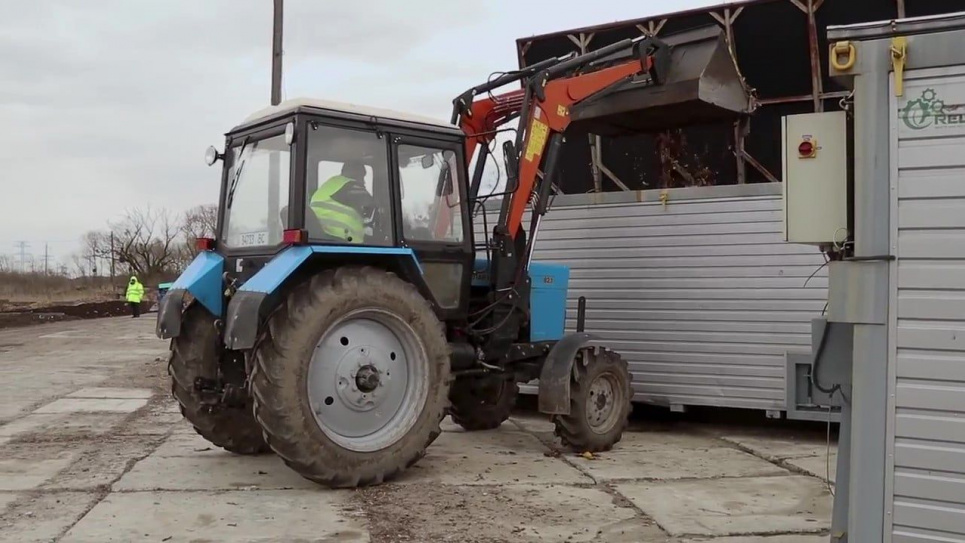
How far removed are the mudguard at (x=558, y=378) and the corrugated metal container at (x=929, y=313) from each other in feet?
12.4

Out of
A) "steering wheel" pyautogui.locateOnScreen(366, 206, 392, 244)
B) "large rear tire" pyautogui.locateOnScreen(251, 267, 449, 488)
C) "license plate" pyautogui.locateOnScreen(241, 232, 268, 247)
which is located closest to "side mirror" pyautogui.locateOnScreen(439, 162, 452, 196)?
"steering wheel" pyautogui.locateOnScreen(366, 206, 392, 244)

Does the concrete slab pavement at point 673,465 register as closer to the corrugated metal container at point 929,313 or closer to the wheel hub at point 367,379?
the wheel hub at point 367,379

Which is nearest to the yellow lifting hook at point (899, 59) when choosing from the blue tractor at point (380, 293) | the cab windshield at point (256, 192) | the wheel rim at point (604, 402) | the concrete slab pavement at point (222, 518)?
the concrete slab pavement at point (222, 518)

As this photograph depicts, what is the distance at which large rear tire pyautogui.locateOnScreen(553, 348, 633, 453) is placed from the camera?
7207 millimetres

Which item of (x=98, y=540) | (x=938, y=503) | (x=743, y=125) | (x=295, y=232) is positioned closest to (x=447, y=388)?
(x=295, y=232)

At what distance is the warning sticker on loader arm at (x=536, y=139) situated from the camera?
747 cm

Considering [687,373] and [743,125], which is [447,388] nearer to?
[687,373]

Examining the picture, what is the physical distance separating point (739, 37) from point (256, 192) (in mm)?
6205

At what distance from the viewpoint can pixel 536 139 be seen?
24.7ft

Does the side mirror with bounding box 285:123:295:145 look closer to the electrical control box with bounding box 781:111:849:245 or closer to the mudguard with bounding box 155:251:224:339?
the mudguard with bounding box 155:251:224:339

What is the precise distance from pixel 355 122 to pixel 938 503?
14.9 feet

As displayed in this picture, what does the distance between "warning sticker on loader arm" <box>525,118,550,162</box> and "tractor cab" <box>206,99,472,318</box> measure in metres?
0.74

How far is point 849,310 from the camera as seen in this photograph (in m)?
3.47

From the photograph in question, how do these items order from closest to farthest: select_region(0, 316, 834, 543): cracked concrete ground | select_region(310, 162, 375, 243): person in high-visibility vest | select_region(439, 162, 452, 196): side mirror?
1. select_region(0, 316, 834, 543): cracked concrete ground
2. select_region(310, 162, 375, 243): person in high-visibility vest
3. select_region(439, 162, 452, 196): side mirror
